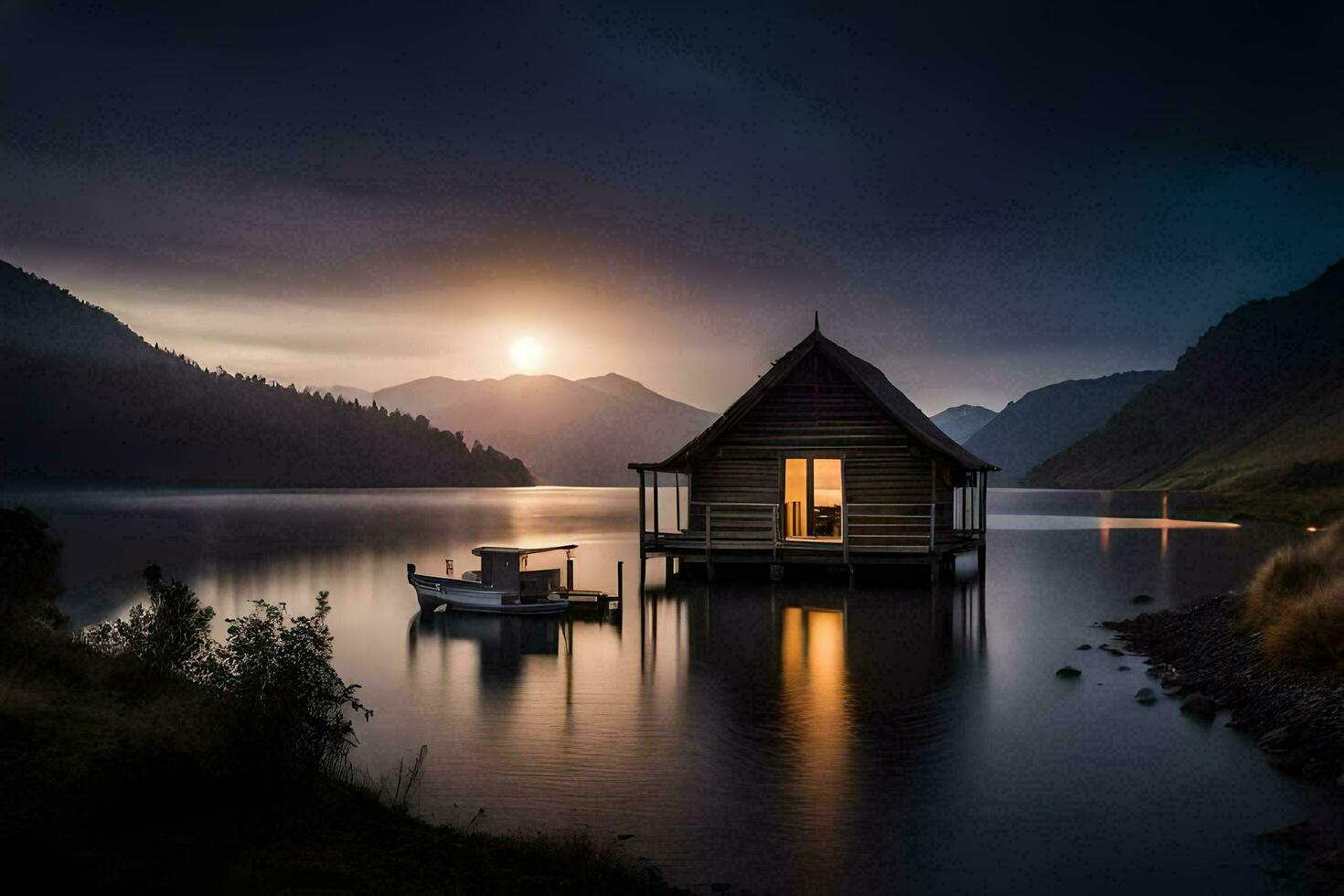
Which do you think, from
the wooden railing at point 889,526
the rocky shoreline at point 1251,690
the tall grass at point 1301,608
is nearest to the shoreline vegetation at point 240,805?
the rocky shoreline at point 1251,690

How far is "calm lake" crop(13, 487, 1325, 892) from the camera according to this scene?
916cm

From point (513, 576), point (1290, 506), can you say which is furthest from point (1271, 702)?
point (1290, 506)

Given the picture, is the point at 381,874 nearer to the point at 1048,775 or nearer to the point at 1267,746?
Result: the point at 1048,775

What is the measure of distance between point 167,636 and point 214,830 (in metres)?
8.33

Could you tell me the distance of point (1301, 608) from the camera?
14.8 metres

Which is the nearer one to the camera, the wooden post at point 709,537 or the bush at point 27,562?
the bush at point 27,562

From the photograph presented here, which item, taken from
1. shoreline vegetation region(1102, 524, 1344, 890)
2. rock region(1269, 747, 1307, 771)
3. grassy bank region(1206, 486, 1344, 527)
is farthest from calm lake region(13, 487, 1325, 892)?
grassy bank region(1206, 486, 1344, 527)

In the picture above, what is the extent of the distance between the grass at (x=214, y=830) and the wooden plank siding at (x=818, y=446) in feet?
73.4

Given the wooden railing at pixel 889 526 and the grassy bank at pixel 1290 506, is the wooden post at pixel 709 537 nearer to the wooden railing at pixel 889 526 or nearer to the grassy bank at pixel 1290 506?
the wooden railing at pixel 889 526

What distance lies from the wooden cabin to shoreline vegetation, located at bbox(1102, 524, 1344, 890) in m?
9.46

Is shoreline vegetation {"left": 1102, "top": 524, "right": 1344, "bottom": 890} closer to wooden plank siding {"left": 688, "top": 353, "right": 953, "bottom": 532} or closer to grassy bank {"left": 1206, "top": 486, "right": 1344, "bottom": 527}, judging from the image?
wooden plank siding {"left": 688, "top": 353, "right": 953, "bottom": 532}

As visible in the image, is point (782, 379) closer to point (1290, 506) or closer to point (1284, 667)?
point (1284, 667)

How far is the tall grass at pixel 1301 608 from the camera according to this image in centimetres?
1364

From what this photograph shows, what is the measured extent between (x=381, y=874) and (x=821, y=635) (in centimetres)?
1608
